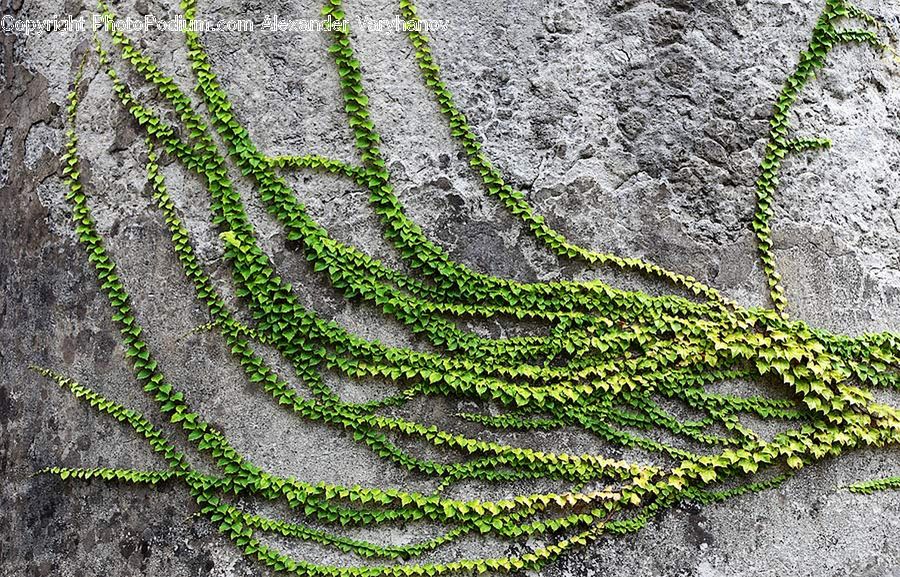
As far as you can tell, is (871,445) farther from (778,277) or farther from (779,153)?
(779,153)

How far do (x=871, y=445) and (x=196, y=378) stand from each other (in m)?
3.47

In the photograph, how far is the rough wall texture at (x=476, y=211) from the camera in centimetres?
376

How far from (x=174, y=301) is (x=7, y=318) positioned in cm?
110

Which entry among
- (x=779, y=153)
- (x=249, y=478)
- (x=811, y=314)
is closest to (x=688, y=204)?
(x=779, y=153)

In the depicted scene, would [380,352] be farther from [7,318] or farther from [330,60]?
[7,318]

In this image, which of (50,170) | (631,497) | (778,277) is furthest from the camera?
(50,170)

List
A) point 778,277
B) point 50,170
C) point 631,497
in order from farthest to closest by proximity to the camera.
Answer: point 50,170, point 778,277, point 631,497

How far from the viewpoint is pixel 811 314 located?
3.92 metres

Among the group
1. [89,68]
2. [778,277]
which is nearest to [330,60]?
[89,68]

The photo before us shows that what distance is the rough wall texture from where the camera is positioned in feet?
12.3

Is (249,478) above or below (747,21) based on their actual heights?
below

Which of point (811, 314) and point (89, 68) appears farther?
point (89, 68)

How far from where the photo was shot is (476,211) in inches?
155

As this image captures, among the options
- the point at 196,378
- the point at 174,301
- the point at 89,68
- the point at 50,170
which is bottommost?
the point at 196,378
